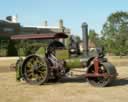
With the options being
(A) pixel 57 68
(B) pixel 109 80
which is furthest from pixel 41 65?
(B) pixel 109 80

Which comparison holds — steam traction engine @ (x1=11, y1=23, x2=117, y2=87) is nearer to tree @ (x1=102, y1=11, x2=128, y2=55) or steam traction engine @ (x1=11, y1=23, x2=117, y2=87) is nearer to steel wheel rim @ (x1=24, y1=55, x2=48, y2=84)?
steel wheel rim @ (x1=24, y1=55, x2=48, y2=84)

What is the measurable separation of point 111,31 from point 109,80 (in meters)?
28.2

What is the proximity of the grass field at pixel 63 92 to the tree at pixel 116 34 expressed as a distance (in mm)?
26396

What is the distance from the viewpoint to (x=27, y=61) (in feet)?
47.4

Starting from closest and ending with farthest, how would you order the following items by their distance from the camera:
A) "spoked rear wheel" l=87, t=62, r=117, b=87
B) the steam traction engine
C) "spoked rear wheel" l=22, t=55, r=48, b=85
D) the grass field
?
the grass field → "spoked rear wheel" l=87, t=62, r=117, b=87 → the steam traction engine → "spoked rear wheel" l=22, t=55, r=48, b=85

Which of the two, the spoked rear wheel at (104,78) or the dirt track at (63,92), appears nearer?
the dirt track at (63,92)

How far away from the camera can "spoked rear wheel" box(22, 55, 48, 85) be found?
45.8 ft

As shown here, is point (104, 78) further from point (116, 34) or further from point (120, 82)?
point (116, 34)

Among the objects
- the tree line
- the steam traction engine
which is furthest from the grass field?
the tree line

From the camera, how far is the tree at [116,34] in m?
40.6

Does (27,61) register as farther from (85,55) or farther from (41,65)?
(85,55)

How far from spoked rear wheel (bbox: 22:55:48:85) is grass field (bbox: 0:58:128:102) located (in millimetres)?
280

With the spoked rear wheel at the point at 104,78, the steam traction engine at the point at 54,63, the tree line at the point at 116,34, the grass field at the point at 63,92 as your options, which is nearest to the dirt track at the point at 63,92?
the grass field at the point at 63,92

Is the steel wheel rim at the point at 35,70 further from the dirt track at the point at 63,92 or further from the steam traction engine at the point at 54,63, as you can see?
the dirt track at the point at 63,92
